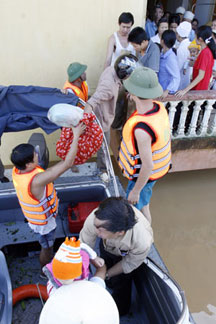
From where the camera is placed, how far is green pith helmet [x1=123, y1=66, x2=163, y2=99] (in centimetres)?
220

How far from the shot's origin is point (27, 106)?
240cm

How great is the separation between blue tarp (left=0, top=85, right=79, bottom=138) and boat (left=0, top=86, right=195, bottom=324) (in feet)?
2.43

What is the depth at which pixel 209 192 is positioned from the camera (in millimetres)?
4676

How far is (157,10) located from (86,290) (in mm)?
6208

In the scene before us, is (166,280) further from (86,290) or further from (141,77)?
(141,77)

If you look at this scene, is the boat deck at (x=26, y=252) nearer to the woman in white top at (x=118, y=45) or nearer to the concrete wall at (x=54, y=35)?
the woman in white top at (x=118, y=45)

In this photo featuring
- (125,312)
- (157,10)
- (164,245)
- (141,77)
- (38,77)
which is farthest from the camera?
(157,10)

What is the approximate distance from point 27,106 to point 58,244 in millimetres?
1619

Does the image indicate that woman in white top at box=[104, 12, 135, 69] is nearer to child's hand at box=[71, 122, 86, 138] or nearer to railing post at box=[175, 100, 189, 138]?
railing post at box=[175, 100, 189, 138]

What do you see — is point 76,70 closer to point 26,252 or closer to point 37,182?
point 37,182

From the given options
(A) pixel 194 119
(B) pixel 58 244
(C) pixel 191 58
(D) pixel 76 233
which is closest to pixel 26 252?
(B) pixel 58 244

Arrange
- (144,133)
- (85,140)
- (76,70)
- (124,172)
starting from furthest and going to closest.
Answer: (76,70) → (124,172) → (85,140) → (144,133)

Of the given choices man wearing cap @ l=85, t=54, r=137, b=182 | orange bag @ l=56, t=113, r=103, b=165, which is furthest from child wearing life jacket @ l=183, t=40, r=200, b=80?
orange bag @ l=56, t=113, r=103, b=165

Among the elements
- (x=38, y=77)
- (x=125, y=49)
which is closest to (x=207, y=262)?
(x=125, y=49)
